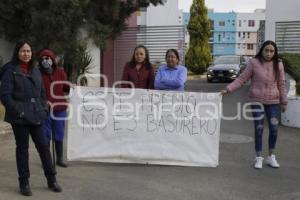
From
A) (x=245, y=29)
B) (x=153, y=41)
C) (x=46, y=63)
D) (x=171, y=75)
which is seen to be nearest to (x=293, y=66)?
(x=153, y=41)

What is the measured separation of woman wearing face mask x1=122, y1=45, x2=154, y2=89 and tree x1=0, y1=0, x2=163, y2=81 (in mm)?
6740

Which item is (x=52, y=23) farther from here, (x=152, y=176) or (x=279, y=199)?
(x=279, y=199)

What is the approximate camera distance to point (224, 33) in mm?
111438

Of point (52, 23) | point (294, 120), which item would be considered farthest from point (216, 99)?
point (52, 23)

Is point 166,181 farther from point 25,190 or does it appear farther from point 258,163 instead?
point 25,190

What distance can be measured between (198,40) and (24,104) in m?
35.8

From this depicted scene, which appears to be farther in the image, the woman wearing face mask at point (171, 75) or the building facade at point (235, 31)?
the building facade at point (235, 31)

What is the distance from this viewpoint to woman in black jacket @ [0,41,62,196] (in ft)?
18.8

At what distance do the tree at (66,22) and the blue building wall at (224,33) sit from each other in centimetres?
9398

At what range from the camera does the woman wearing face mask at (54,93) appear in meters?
6.94

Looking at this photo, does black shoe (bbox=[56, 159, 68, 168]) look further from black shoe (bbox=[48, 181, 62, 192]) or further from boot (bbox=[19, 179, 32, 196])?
boot (bbox=[19, 179, 32, 196])

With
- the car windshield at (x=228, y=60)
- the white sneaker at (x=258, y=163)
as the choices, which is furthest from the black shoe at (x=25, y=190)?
the car windshield at (x=228, y=60)

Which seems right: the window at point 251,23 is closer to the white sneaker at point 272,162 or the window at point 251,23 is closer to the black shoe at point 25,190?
the white sneaker at point 272,162

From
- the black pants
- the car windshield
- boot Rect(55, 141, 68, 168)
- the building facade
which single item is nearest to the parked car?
the car windshield
